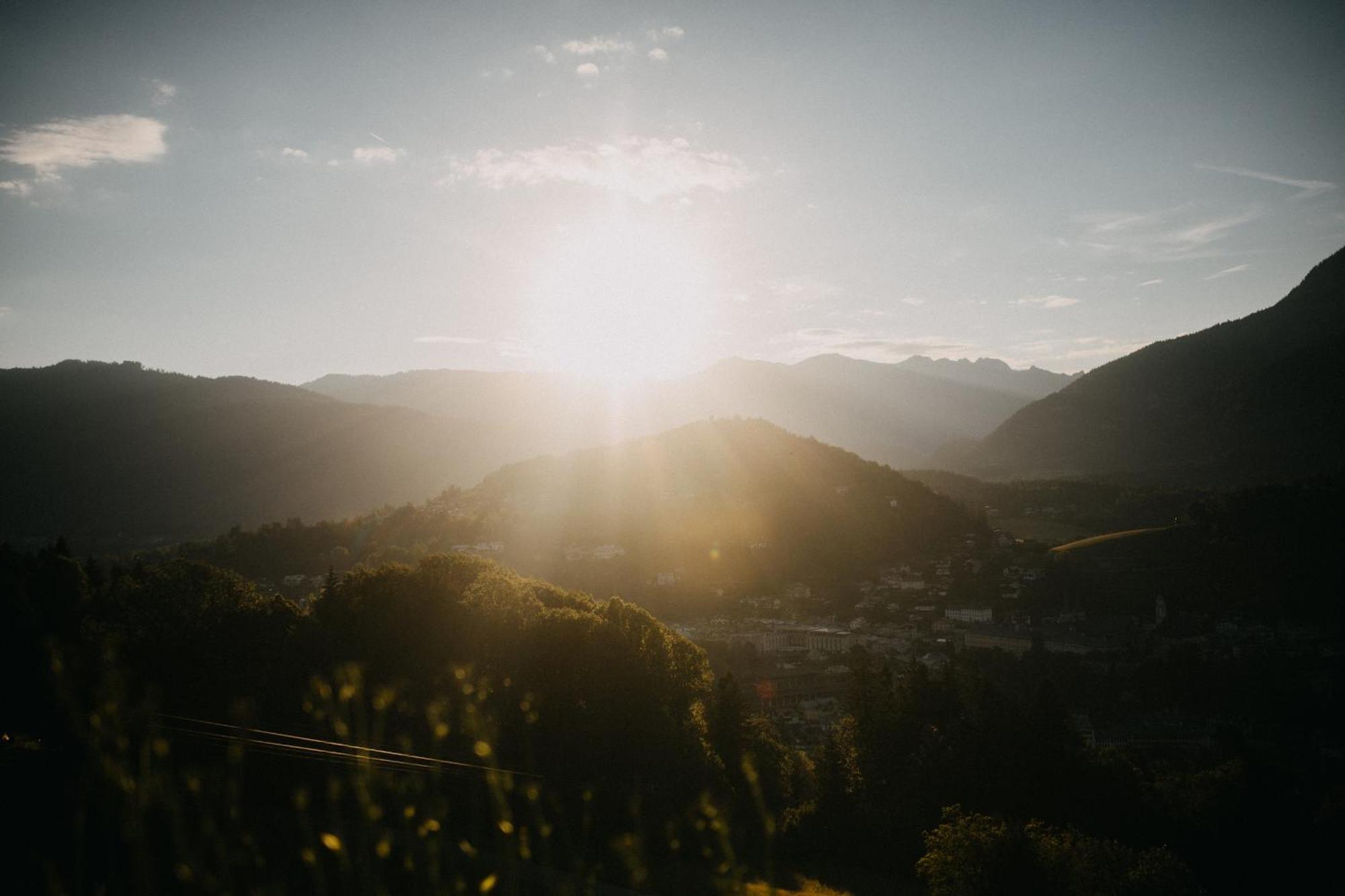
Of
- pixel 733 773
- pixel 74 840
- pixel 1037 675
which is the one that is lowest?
pixel 1037 675

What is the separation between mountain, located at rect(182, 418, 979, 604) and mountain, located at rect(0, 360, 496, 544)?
2661 cm

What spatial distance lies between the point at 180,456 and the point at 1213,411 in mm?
114061

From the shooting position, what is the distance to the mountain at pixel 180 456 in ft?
228

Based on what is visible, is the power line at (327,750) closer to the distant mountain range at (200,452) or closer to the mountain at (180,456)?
the distant mountain range at (200,452)

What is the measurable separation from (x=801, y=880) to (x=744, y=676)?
1600cm

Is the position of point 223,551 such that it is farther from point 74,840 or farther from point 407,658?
point 74,840

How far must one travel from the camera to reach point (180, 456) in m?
79.6

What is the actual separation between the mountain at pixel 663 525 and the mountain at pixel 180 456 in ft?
87.3

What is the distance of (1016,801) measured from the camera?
58.0 ft

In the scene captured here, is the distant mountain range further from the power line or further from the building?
the power line

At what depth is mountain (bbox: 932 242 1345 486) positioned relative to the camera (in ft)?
233

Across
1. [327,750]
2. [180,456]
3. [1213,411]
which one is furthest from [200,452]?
[1213,411]

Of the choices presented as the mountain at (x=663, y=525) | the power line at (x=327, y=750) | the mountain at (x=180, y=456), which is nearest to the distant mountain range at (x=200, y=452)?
the mountain at (x=180, y=456)

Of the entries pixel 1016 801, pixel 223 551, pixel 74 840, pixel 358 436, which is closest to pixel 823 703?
pixel 1016 801
